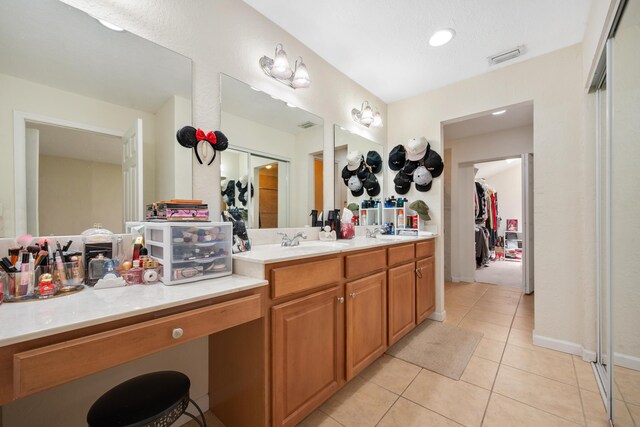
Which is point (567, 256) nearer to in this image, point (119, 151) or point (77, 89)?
point (119, 151)

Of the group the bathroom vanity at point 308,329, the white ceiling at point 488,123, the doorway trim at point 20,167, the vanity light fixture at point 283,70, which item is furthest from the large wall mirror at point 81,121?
the white ceiling at point 488,123

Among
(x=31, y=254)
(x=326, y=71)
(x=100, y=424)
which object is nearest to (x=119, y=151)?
(x=31, y=254)

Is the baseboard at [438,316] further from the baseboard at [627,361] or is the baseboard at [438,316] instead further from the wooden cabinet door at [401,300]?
the baseboard at [627,361]

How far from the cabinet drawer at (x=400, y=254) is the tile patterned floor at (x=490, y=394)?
798 mm

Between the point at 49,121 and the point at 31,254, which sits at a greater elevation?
the point at 49,121

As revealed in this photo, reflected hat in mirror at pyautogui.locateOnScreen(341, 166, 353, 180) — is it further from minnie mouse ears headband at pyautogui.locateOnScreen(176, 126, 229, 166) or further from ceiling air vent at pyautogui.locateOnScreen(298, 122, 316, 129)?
minnie mouse ears headband at pyautogui.locateOnScreen(176, 126, 229, 166)

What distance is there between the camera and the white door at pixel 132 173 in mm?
1302

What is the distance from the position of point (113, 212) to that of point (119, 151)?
31 centimetres

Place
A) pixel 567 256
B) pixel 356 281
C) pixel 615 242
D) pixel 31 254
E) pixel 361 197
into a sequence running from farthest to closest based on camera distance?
pixel 361 197 < pixel 567 256 < pixel 356 281 < pixel 615 242 < pixel 31 254

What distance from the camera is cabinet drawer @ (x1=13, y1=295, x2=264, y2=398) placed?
644mm

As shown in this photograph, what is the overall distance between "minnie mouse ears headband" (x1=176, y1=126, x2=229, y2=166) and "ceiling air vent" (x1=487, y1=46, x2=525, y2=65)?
250 cm

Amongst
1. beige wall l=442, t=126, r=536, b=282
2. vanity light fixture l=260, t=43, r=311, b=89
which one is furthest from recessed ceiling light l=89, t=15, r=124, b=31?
beige wall l=442, t=126, r=536, b=282

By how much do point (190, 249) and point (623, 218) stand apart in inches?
88.6

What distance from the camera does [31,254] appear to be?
3.15ft
